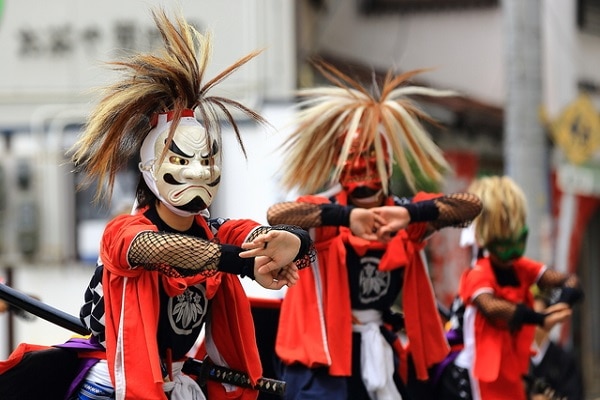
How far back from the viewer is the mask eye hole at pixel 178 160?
12.8 ft

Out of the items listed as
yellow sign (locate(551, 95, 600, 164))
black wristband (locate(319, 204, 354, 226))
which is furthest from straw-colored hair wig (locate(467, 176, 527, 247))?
yellow sign (locate(551, 95, 600, 164))

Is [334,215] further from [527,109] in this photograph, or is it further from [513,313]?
[527,109]

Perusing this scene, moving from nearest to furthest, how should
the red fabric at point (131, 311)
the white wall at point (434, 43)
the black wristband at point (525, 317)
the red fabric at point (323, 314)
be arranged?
the red fabric at point (131, 311) < the red fabric at point (323, 314) < the black wristband at point (525, 317) < the white wall at point (434, 43)

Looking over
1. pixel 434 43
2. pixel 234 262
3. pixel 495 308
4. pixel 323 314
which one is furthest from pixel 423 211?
pixel 434 43

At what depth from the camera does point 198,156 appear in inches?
154

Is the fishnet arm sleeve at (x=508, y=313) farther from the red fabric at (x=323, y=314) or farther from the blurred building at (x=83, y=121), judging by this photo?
the blurred building at (x=83, y=121)

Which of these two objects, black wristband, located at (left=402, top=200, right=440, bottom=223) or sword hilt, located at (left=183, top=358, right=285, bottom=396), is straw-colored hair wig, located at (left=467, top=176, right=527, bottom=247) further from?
sword hilt, located at (left=183, top=358, right=285, bottom=396)

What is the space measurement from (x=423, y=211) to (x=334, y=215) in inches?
15.1

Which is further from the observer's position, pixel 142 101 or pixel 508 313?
pixel 508 313

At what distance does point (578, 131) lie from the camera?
13.7m

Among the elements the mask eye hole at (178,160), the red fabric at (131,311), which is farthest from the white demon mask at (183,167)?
the red fabric at (131,311)

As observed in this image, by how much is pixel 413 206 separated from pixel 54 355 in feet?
5.21

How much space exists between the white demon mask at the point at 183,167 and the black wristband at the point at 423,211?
3.55 ft

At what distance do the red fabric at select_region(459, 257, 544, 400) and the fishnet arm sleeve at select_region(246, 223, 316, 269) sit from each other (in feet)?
6.16
